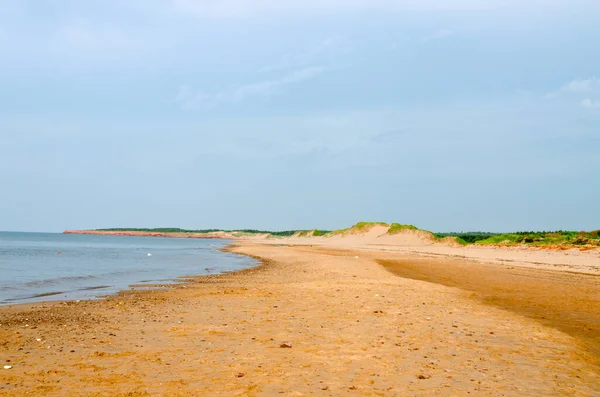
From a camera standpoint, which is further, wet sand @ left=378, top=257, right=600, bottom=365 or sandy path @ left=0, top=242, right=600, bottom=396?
wet sand @ left=378, top=257, right=600, bottom=365

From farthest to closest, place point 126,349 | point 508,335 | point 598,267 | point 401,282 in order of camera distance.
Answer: point 598,267, point 401,282, point 508,335, point 126,349

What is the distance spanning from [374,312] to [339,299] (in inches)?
107

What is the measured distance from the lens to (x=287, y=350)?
9258 mm

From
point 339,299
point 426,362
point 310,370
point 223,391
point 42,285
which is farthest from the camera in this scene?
point 42,285

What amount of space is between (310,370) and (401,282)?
14532 mm

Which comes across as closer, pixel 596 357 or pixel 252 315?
pixel 596 357

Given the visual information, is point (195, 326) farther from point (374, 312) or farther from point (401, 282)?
point (401, 282)

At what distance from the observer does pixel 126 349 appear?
30.8 feet

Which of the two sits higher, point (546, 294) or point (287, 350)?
point (546, 294)

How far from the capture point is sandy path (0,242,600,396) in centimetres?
718

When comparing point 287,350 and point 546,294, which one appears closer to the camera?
point 287,350

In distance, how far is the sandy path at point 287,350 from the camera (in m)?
7.18

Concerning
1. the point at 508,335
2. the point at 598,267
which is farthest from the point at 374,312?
the point at 598,267

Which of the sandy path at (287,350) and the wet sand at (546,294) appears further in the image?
the wet sand at (546,294)
